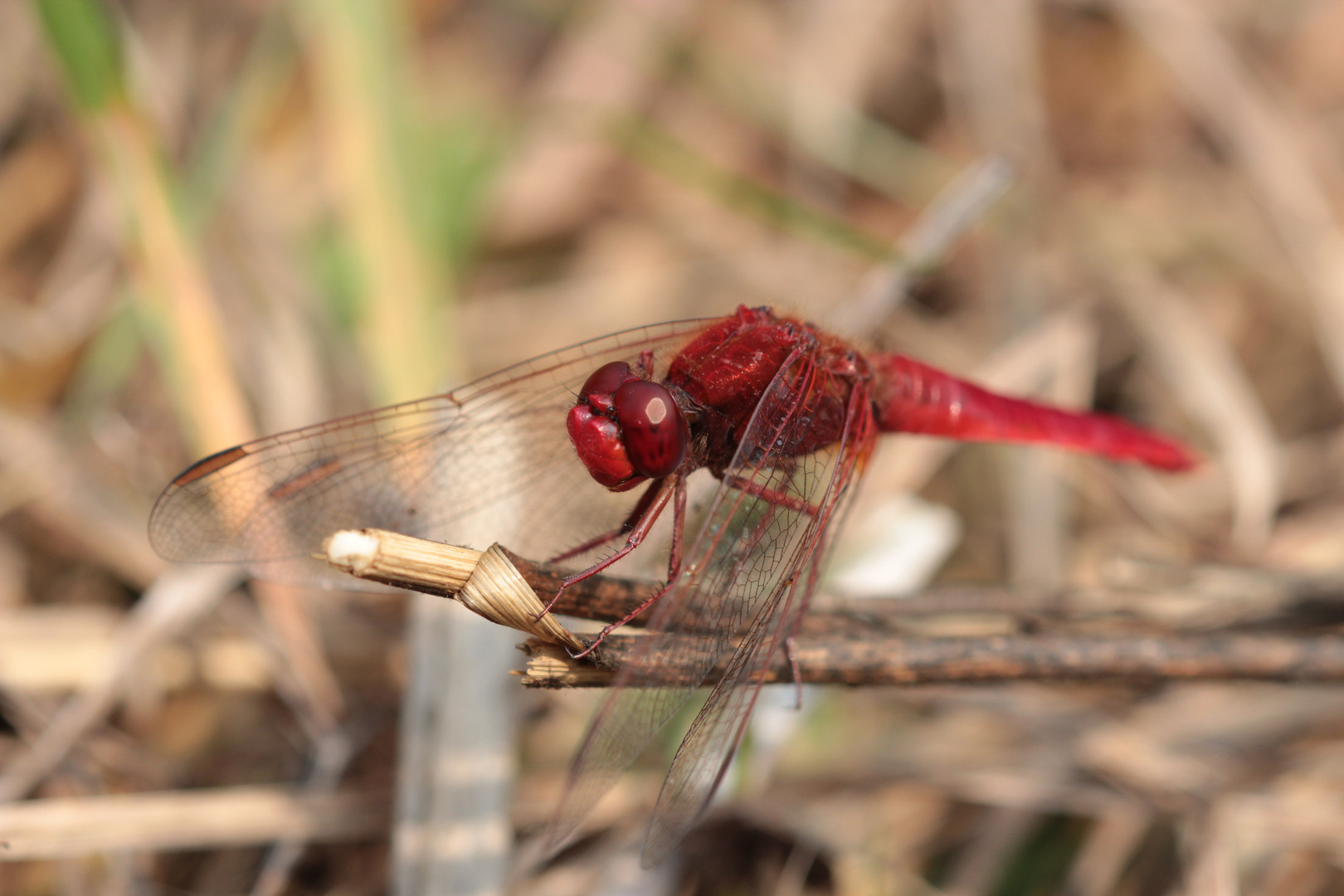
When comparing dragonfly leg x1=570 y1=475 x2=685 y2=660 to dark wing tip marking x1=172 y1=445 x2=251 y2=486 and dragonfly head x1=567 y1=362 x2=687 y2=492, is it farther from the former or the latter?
dark wing tip marking x1=172 y1=445 x2=251 y2=486

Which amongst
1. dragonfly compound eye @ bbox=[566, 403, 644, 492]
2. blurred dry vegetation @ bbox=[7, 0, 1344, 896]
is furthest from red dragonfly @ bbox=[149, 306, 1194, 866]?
blurred dry vegetation @ bbox=[7, 0, 1344, 896]

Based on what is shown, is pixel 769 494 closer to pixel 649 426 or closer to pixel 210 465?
pixel 649 426

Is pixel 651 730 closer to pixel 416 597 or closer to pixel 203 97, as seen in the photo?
pixel 416 597

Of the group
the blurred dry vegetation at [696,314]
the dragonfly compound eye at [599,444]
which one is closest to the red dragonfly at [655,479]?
the dragonfly compound eye at [599,444]

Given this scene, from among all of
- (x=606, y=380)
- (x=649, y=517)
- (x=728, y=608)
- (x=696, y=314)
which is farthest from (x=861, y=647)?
(x=696, y=314)

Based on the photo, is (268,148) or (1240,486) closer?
(1240,486)

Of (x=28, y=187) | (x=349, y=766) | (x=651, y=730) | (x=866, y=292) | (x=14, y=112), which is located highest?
(x=14, y=112)

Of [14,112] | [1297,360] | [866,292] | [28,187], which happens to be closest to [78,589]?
[28,187]
